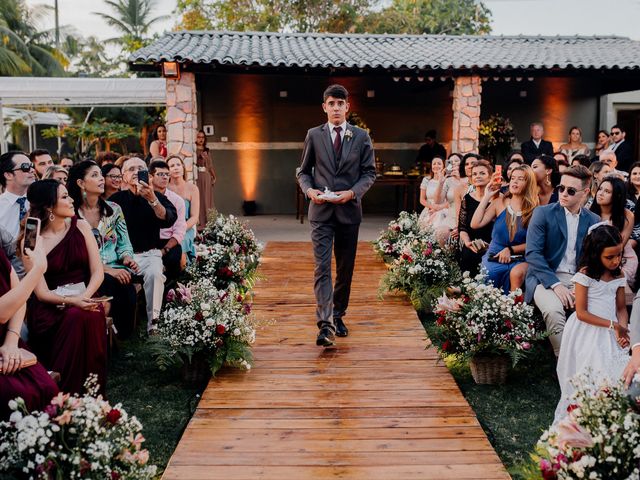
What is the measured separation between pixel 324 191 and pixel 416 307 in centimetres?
196

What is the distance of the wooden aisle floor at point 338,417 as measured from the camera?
11.1 feet

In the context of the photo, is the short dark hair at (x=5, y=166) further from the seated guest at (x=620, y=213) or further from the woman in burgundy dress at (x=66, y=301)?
the seated guest at (x=620, y=213)

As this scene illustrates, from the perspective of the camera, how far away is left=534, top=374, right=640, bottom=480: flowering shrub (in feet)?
8.21

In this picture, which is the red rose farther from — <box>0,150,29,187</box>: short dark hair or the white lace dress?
<box>0,150,29,187</box>: short dark hair

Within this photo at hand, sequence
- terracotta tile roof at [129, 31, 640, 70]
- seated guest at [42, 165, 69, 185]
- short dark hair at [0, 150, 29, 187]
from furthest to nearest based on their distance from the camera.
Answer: terracotta tile roof at [129, 31, 640, 70], seated guest at [42, 165, 69, 185], short dark hair at [0, 150, 29, 187]

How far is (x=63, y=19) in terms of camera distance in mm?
37250

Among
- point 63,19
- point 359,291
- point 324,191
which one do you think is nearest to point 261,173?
point 359,291

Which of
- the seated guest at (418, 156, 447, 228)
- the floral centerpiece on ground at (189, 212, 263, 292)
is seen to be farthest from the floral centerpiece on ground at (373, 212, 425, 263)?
the floral centerpiece on ground at (189, 212, 263, 292)

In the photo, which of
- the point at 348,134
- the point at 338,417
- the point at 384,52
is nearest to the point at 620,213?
the point at 348,134

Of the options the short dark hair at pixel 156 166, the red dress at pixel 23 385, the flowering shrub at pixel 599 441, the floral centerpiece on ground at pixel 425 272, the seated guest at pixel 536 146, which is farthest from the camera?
the seated guest at pixel 536 146

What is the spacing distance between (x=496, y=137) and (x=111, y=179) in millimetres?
10863

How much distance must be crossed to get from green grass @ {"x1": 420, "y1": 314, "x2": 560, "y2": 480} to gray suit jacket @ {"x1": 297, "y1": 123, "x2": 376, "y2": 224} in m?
1.43

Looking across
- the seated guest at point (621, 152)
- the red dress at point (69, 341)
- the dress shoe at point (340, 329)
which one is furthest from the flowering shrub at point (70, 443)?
the seated guest at point (621, 152)

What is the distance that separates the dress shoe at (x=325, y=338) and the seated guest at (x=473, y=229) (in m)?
1.88
